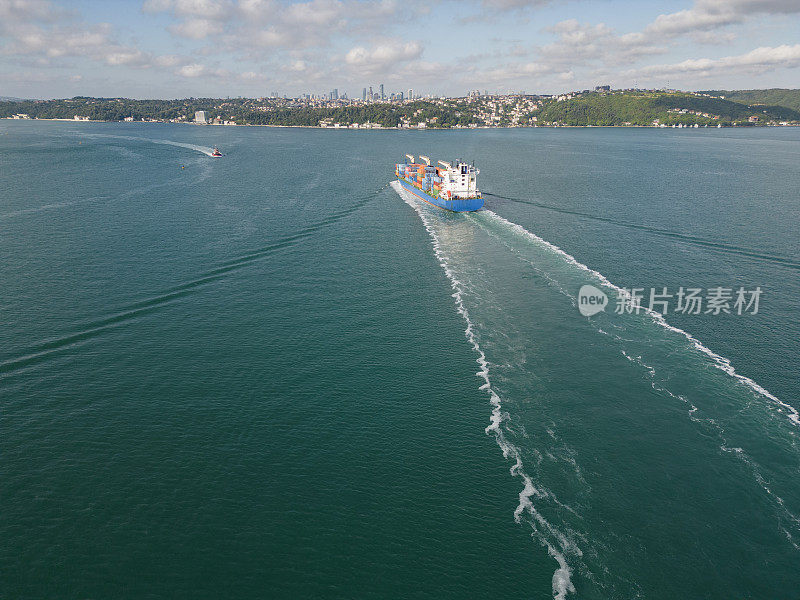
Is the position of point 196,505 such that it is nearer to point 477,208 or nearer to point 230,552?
point 230,552

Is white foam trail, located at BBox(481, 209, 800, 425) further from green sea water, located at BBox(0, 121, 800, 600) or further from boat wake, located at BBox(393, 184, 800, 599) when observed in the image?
green sea water, located at BBox(0, 121, 800, 600)

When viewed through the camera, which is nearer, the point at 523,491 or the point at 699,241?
the point at 523,491

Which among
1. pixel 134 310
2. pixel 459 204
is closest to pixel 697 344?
pixel 459 204

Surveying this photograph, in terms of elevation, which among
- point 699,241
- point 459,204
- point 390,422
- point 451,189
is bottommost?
point 390,422

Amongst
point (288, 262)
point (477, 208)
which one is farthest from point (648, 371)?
point (477, 208)

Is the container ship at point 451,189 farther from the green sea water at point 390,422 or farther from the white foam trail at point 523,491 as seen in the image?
the white foam trail at point 523,491

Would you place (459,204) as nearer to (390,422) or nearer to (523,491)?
(390,422)

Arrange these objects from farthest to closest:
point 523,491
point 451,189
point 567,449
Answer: point 451,189, point 567,449, point 523,491

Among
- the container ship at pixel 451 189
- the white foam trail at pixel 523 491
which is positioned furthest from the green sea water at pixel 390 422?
the container ship at pixel 451 189

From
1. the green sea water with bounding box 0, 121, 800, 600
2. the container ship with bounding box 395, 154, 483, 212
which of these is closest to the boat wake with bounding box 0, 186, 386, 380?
→ the green sea water with bounding box 0, 121, 800, 600
